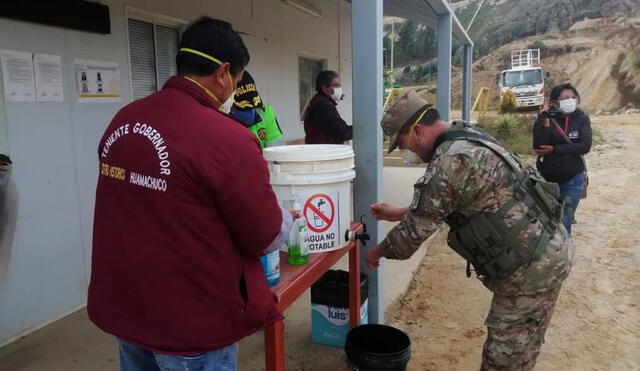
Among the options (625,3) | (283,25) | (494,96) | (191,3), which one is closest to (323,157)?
(191,3)

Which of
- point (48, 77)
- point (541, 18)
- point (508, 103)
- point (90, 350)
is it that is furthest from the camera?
point (541, 18)

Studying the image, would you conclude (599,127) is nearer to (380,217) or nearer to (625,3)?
(380,217)

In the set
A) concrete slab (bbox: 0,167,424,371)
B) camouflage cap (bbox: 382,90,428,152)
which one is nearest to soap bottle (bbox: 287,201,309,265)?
camouflage cap (bbox: 382,90,428,152)

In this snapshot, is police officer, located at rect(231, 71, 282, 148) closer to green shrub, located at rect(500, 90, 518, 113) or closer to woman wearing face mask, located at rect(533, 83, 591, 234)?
woman wearing face mask, located at rect(533, 83, 591, 234)

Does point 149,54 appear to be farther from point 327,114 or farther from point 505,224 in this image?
A: point 505,224

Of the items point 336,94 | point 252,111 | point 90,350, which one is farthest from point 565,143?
point 90,350

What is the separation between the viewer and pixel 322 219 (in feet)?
7.33

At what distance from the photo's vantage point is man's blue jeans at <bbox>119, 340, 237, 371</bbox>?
1340mm

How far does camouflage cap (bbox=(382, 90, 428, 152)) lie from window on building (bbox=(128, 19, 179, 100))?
2.58 metres

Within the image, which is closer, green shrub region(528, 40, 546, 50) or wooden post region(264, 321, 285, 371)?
wooden post region(264, 321, 285, 371)

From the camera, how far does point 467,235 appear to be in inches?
83.0

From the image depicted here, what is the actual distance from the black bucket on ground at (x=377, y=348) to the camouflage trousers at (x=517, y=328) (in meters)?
0.43

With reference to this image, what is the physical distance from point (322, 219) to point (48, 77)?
2254mm

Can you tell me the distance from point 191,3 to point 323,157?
3054mm
